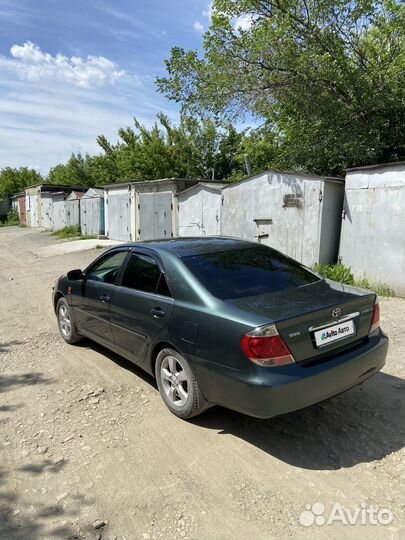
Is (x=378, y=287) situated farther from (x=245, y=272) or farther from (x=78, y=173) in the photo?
(x=78, y=173)

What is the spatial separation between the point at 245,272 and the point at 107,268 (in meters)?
1.87

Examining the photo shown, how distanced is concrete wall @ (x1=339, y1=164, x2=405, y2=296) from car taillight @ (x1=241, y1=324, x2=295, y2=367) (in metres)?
5.86

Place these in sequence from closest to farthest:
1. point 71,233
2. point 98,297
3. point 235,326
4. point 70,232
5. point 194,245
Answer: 1. point 235,326
2. point 194,245
3. point 98,297
4. point 71,233
5. point 70,232

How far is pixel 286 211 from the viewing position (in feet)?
31.7

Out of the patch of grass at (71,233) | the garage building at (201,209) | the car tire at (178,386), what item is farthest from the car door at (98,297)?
the patch of grass at (71,233)

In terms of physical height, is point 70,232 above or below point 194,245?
below

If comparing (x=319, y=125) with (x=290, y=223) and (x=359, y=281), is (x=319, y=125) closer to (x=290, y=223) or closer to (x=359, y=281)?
(x=290, y=223)

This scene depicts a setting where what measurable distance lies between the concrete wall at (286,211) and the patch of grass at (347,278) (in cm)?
31

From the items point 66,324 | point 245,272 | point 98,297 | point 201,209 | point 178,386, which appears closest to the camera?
point 178,386

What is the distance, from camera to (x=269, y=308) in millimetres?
2902

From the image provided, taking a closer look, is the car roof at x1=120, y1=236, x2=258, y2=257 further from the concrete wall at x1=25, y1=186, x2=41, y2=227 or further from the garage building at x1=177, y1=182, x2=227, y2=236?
the concrete wall at x1=25, y1=186, x2=41, y2=227

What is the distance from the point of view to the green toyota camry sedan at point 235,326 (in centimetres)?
269

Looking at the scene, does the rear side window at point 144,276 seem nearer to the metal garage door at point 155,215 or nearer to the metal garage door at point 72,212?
the metal garage door at point 155,215

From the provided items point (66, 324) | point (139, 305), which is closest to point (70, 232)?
point (66, 324)
